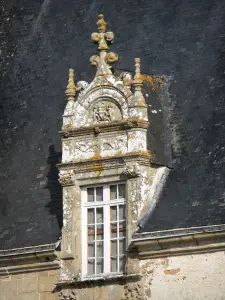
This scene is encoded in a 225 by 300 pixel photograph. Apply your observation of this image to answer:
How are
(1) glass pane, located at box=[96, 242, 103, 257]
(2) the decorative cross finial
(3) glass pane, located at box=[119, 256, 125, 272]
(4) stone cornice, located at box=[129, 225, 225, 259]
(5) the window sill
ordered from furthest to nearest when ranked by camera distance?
(2) the decorative cross finial, (1) glass pane, located at box=[96, 242, 103, 257], (3) glass pane, located at box=[119, 256, 125, 272], (5) the window sill, (4) stone cornice, located at box=[129, 225, 225, 259]

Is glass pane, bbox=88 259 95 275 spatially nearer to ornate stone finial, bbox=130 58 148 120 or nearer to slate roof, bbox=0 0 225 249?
slate roof, bbox=0 0 225 249

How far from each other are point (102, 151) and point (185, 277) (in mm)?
2909

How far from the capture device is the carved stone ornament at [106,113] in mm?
27172

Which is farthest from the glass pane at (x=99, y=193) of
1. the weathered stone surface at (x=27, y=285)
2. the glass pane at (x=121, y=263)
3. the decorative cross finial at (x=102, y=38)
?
the decorative cross finial at (x=102, y=38)

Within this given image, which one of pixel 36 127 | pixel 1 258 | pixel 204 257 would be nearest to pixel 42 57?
pixel 36 127

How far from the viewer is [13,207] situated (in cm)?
2836

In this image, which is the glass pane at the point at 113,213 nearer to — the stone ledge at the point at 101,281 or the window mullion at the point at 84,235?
the window mullion at the point at 84,235

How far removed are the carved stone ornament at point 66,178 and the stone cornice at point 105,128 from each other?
2.18 feet

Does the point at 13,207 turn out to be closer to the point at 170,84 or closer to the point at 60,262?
the point at 60,262

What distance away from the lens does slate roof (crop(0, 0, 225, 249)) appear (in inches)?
1045

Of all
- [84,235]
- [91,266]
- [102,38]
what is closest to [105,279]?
[91,266]

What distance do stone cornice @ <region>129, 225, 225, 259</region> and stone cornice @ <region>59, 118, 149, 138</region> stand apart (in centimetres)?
201

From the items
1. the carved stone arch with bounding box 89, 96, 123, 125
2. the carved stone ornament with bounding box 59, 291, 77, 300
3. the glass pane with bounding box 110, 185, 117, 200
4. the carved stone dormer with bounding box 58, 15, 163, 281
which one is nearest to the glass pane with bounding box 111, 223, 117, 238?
the carved stone dormer with bounding box 58, 15, 163, 281

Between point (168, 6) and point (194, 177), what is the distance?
4.70m
